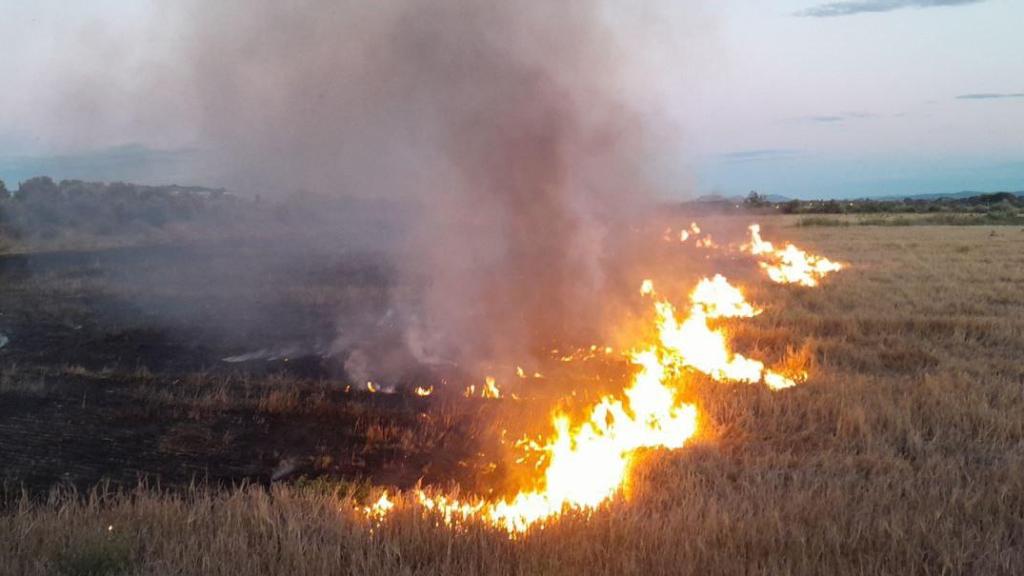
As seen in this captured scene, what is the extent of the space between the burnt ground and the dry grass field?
0.62m

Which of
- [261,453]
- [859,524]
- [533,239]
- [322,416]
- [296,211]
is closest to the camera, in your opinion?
[859,524]

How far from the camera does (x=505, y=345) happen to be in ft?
36.5

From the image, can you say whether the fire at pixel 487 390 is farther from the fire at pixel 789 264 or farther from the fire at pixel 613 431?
the fire at pixel 789 264

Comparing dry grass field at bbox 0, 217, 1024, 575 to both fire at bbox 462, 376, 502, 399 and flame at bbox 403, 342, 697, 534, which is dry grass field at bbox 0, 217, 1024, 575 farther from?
fire at bbox 462, 376, 502, 399

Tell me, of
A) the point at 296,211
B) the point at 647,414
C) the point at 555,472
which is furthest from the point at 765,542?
the point at 296,211

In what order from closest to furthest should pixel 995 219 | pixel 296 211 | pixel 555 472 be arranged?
1. pixel 555 472
2. pixel 296 211
3. pixel 995 219

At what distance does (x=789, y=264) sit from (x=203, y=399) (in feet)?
55.0

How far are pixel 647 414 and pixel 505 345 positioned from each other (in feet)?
12.5

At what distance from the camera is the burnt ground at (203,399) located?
694 cm

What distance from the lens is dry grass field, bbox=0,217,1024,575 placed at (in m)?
4.22

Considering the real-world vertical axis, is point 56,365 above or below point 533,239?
below

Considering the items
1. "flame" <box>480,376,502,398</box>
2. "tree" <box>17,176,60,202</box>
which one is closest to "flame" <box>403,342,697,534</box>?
"flame" <box>480,376,502,398</box>

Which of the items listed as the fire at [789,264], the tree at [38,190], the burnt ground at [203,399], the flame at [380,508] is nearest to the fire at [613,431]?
the flame at [380,508]

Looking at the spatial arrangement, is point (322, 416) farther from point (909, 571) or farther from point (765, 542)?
point (909, 571)
